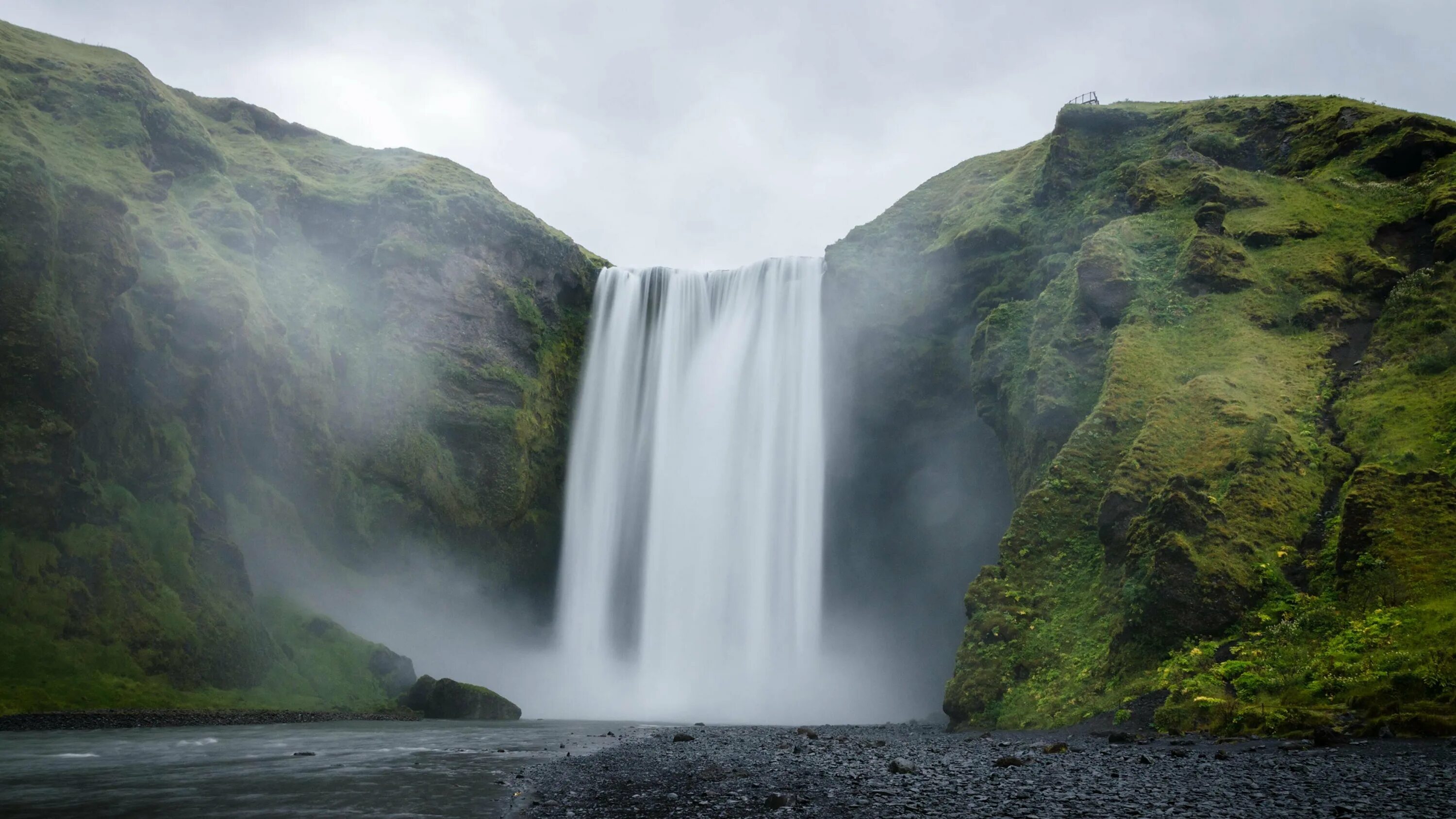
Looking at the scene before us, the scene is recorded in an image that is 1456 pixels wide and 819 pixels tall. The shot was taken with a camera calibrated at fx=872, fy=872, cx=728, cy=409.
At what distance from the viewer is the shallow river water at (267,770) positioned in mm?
12070

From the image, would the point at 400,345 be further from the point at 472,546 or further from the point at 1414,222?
the point at 1414,222

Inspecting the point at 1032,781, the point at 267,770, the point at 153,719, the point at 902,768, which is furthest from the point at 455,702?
the point at 1032,781

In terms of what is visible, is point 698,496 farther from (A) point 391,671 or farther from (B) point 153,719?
(B) point 153,719

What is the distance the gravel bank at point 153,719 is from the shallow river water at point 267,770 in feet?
3.89

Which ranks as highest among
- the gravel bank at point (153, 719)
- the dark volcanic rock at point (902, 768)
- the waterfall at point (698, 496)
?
the waterfall at point (698, 496)

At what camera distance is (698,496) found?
49688 mm

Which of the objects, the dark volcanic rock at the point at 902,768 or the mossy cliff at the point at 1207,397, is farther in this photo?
the mossy cliff at the point at 1207,397

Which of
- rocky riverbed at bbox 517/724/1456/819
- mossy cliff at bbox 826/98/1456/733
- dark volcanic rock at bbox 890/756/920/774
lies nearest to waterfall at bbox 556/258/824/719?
mossy cliff at bbox 826/98/1456/733

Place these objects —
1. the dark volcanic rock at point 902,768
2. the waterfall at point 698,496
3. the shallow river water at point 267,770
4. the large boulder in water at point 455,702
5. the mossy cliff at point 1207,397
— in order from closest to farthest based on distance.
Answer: the shallow river water at point 267,770, the dark volcanic rock at point 902,768, the mossy cliff at point 1207,397, the large boulder in water at point 455,702, the waterfall at point 698,496

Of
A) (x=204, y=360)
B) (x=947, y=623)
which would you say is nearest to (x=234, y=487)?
(x=204, y=360)

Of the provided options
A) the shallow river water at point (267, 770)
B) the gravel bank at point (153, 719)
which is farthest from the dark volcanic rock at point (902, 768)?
the gravel bank at point (153, 719)

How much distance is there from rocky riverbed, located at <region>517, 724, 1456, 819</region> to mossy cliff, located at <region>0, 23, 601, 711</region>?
81.7ft

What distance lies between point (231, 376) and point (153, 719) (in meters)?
19.3

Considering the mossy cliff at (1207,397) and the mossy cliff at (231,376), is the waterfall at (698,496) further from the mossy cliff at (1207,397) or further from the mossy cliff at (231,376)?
the mossy cliff at (1207,397)
